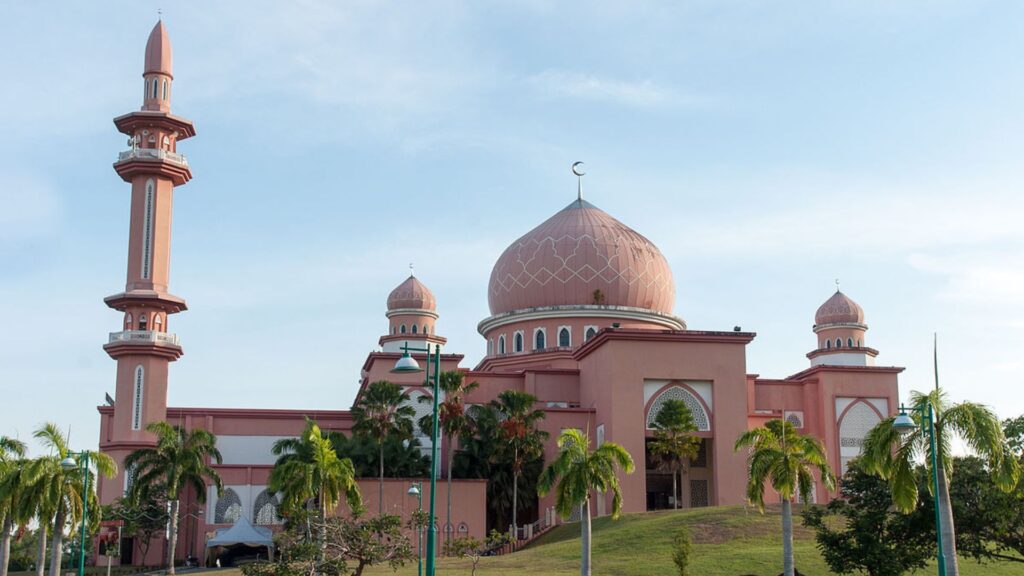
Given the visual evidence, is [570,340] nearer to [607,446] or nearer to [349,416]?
[349,416]

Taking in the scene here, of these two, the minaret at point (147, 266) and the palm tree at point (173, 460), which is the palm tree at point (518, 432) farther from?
the minaret at point (147, 266)

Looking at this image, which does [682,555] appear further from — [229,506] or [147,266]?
[147,266]

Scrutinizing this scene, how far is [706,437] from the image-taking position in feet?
165

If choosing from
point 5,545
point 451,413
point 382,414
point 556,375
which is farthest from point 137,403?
point 556,375

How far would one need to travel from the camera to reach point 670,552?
36344 mm

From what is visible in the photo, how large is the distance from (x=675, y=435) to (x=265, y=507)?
17251 mm

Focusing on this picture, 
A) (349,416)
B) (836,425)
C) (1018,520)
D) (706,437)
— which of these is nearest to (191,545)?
(349,416)

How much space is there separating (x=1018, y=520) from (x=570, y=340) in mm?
30643

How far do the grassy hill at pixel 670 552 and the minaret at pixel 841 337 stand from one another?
21.8 metres

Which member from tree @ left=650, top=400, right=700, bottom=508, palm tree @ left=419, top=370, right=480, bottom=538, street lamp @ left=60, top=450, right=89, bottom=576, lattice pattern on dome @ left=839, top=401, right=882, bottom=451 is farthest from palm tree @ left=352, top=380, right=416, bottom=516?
lattice pattern on dome @ left=839, top=401, right=882, bottom=451

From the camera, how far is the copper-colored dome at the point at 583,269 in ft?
194

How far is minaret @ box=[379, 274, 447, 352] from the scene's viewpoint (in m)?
62.7

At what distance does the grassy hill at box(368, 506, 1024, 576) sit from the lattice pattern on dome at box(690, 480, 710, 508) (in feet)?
27.4

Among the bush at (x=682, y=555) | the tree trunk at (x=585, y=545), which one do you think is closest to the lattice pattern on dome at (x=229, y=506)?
the bush at (x=682, y=555)
